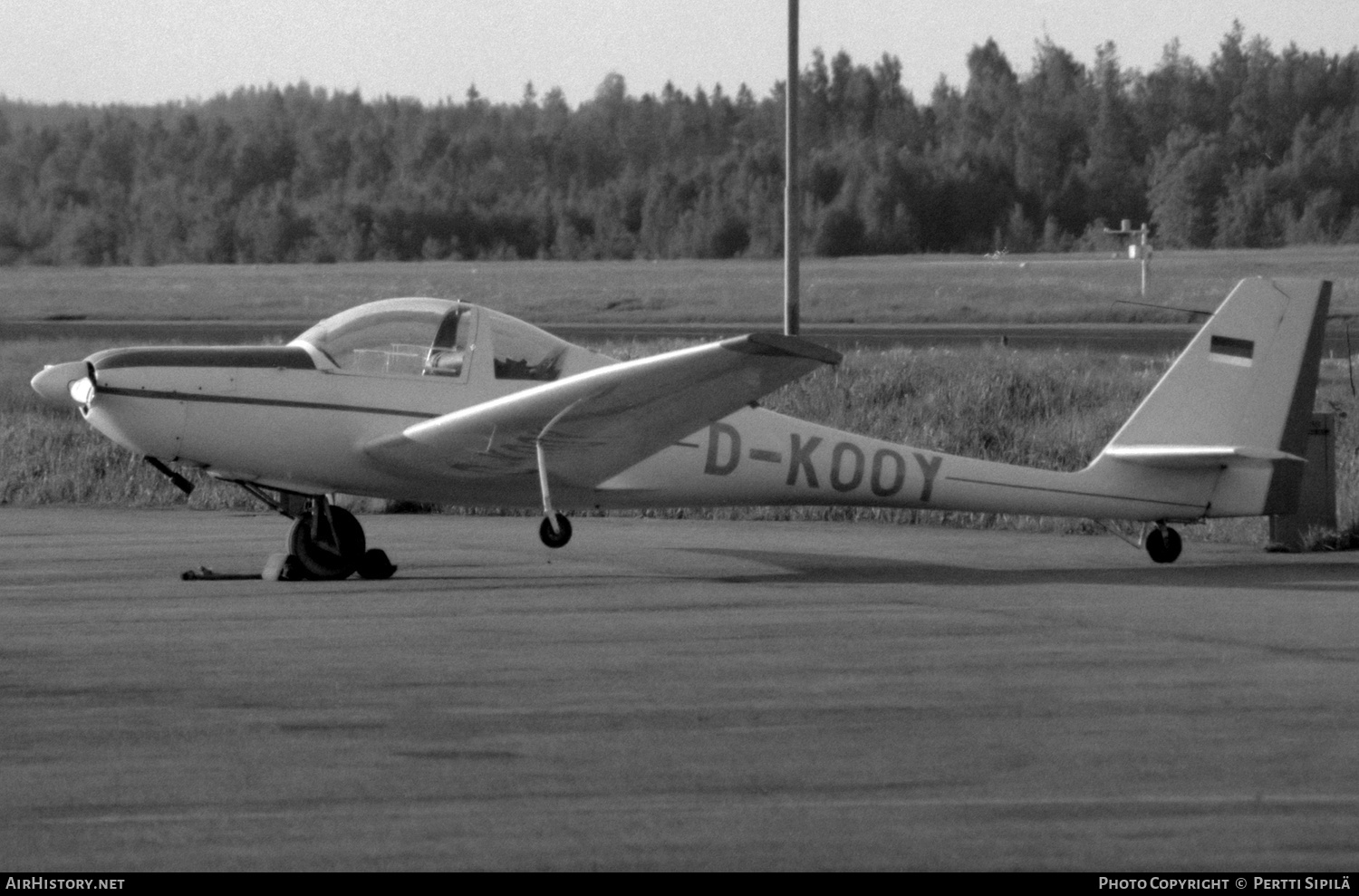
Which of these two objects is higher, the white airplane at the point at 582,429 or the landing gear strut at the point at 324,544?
the white airplane at the point at 582,429

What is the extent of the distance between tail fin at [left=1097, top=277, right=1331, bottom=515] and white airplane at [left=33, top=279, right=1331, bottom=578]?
1cm

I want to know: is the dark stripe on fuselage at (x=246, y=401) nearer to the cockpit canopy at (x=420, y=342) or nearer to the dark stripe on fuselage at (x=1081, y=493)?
the cockpit canopy at (x=420, y=342)

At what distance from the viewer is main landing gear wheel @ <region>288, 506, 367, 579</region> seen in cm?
1177

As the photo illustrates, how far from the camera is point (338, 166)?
95.9 metres

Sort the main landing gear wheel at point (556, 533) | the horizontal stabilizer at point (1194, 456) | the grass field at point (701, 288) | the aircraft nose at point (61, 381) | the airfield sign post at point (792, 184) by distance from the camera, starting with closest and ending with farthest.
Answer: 1. the main landing gear wheel at point (556, 533)
2. the aircraft nose at point (61, 381)
3. the horizontal stabilizer at point (1194, 456)
4. the airfield sign post at point (792, 184)
5. the grass field at point (701, 288)

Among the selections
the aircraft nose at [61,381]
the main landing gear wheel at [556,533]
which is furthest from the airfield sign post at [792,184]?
the aircraft nose at [61,381]

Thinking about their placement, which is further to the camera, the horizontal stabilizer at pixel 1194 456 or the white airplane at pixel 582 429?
the horizontal stabilizer at pixel 1194 456

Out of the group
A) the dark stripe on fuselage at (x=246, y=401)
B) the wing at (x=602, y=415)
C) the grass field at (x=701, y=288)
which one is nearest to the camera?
the wing at (x=602, y=415)

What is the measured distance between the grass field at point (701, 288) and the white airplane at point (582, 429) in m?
27.9

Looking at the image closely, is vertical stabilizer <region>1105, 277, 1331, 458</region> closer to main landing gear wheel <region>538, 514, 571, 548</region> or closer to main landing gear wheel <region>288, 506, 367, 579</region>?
main landing gear wheel <region>538, 514, 571, 548</region>

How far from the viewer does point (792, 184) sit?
20719mm

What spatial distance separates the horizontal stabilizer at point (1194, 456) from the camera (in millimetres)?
11938

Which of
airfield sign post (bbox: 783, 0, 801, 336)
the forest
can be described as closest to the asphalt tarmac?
airfield sign post (bbox: 783, 0, 801, 336)
